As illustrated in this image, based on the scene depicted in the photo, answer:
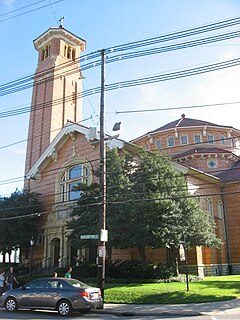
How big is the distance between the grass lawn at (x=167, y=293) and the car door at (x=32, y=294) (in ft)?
12.6

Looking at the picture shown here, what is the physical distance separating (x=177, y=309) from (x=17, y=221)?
64.4ft

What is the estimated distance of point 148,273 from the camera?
23547 millimetres

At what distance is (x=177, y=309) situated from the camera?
1498 centimetres

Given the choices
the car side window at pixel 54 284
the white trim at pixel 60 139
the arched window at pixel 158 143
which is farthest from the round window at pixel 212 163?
the car side window at pixel 54 284

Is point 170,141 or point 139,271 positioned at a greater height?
Result: point 170,141

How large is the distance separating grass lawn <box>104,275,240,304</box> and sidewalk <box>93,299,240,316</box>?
2.27ft

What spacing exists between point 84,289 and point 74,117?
3484 centimetres

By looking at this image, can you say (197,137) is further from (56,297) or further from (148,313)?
(56,297)

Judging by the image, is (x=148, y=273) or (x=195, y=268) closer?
(x=148, y=273)

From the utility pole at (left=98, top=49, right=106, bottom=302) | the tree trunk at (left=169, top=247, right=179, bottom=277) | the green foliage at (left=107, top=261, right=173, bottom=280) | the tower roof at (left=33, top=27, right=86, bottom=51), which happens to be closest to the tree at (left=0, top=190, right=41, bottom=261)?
the green foliage at (left=107, top=261, right=173, bottom=280)

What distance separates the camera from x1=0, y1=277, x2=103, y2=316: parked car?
14.4 metres

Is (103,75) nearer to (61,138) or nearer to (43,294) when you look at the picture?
(43,294)

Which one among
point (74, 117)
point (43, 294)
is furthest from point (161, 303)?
point (74, 117)

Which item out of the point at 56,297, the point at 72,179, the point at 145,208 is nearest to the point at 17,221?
the point at 72,179
